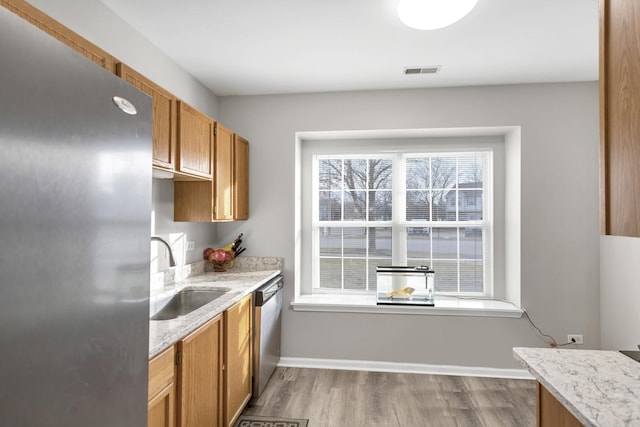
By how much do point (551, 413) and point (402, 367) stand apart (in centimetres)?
220

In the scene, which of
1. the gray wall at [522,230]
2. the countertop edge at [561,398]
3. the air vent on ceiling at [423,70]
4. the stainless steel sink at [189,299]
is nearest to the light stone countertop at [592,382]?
the countertop edge at [561,398]

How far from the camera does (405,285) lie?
11.0ft

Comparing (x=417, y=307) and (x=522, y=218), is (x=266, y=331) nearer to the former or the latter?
(x=417, y=307)

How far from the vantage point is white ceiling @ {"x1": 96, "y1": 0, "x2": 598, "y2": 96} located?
210 cm

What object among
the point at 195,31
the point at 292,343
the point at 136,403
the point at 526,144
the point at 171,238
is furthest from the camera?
the point at 292,343

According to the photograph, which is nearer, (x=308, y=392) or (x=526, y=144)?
(x=308, y=392)

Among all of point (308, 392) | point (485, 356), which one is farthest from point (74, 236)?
point (485, 356)

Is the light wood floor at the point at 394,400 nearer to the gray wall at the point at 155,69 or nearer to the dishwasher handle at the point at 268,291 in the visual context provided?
the dishwasher handle at the point at 268,291

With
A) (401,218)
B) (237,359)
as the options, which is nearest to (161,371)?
(237,359)

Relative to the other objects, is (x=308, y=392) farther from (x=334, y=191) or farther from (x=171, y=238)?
(x=334, y=191)

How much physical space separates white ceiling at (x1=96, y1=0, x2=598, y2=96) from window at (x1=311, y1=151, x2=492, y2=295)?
2.58 feet

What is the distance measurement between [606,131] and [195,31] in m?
2.26

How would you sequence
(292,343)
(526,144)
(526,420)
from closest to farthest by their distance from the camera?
(526,420) < (526,144) < (292,343)

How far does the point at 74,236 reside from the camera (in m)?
0.73
